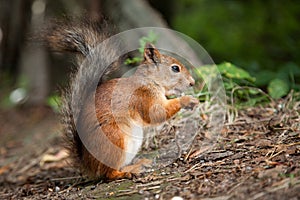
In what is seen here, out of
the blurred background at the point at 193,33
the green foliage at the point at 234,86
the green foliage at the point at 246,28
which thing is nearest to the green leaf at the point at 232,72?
the green foliage at the point at 234,86

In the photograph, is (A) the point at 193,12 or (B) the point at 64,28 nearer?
(B) the point at 64,28

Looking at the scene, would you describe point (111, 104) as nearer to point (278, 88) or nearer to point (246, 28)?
point (278, 88)

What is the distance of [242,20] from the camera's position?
7.67 metres

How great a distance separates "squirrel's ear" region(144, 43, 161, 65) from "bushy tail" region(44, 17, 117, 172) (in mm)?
230

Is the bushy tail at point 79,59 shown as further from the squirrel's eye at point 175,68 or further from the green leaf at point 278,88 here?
the green leaf at point 278,88

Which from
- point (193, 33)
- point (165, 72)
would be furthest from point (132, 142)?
point (193, 33)

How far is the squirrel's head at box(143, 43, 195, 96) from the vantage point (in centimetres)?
319

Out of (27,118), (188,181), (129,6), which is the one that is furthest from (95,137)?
(27,118)

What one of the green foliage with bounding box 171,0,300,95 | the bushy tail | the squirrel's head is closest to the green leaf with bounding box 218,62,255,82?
the squirrel's head

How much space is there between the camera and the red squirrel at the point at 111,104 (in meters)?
2.84

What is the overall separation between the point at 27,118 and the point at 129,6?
220 centimetres

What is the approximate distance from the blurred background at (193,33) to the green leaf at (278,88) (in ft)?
7.08

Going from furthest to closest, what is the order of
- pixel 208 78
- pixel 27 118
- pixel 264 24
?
pixel 264 24 → pixel 27 118 → pixel 208 78

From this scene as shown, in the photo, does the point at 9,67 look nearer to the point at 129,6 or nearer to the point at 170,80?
the point at 129,6
